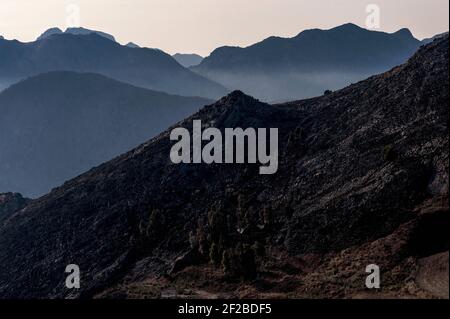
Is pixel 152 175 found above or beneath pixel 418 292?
above

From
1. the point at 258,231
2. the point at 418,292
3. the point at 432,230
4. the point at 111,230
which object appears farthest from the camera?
the point at 111,230

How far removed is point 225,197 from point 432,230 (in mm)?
40712

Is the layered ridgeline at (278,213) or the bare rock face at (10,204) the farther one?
the bare rock face at (10,204)

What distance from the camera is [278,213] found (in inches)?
2901

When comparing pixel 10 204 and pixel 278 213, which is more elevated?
pixel 10 204

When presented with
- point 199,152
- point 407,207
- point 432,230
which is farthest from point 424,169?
point 199,152

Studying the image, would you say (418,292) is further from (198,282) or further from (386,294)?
(198,282)

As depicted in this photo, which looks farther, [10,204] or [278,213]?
[10,204]

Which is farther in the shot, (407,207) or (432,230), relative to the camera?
(407,207)

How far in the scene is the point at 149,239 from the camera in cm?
8119

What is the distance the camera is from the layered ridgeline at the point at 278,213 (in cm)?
5396

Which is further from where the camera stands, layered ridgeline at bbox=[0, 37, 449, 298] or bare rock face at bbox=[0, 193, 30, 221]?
bare rock face at bbox=[0, 193, 30, 221]

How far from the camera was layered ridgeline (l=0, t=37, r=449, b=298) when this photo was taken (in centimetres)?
5396
